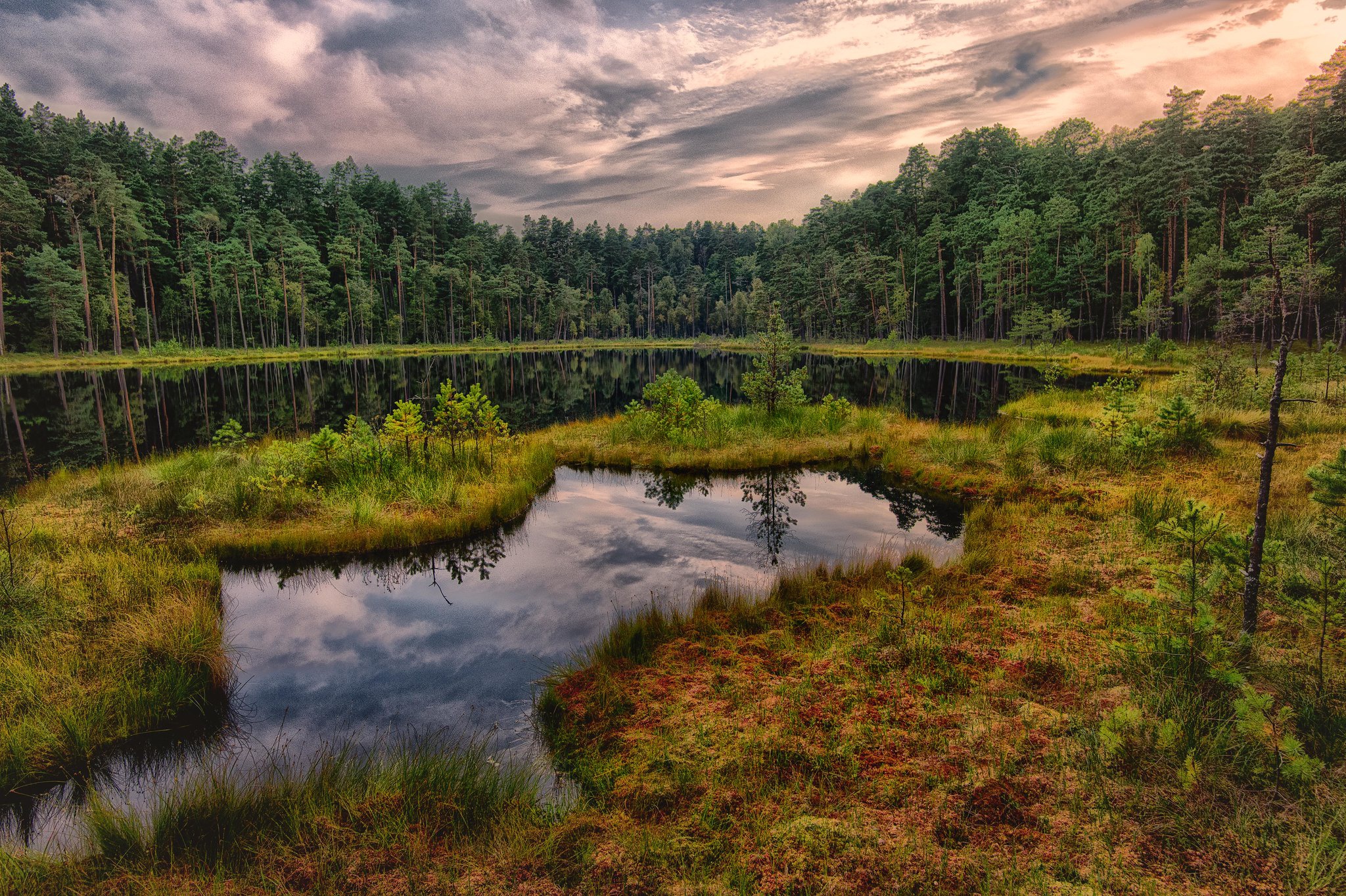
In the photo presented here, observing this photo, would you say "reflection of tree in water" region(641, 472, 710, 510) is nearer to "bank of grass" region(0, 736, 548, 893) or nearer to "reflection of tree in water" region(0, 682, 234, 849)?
"reflection of tree in water" region(0, 682, 234, 849)

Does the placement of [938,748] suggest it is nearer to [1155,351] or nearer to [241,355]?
[1155,351]

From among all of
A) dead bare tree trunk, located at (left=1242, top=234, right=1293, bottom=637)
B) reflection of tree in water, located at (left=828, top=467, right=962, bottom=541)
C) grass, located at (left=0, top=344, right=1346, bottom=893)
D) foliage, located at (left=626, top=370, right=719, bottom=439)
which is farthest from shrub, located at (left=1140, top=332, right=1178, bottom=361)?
dead bare tree trunk, located at (left=1242, top=234, right=1293, bottom=637)

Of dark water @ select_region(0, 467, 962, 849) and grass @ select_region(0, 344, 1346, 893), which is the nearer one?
grass @ select_region(0, 344, 1346, 893)

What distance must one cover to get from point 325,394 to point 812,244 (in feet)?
274

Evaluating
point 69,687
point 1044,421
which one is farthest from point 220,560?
point 1044,421

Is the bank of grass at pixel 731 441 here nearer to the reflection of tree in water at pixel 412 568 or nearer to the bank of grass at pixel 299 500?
the bank of grass at pixel 299 500

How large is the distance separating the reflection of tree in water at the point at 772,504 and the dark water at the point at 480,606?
6cm

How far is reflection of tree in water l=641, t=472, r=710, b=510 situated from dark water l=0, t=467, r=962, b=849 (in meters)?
0.12

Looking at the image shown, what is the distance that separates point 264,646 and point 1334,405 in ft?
86.3

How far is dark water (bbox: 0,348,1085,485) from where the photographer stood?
21.2 m

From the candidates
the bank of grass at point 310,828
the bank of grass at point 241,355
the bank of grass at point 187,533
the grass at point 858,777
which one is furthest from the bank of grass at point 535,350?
the bank of grass at point 310,828

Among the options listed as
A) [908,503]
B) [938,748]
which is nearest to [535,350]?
[908,503]

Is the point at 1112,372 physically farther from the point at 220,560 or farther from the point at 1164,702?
the point at 220,560

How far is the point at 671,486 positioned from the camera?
51.1 ft
